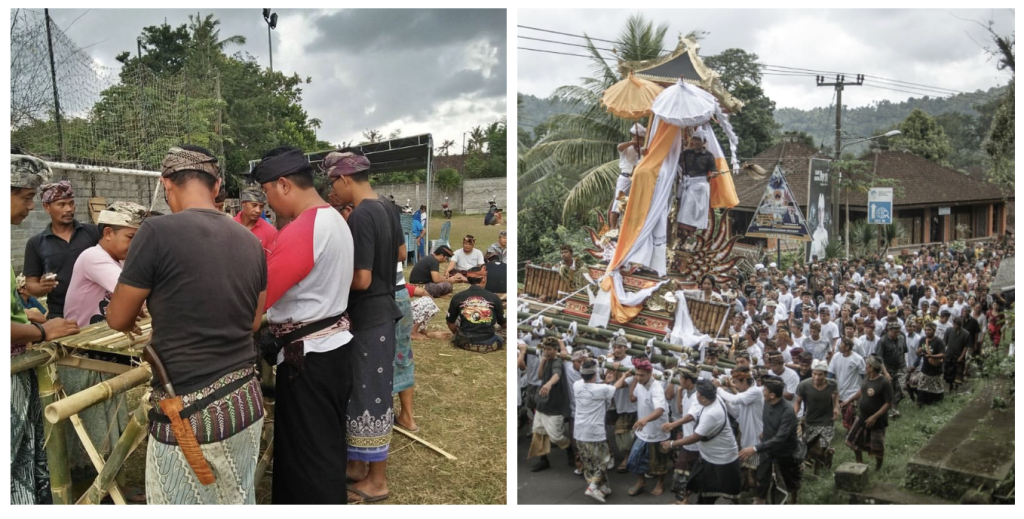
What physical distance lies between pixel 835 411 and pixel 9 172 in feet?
12.8

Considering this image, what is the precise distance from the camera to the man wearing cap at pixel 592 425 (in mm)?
3820

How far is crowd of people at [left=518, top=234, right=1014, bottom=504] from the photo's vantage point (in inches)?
145

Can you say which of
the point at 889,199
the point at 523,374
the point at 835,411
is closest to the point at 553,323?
the point at 523,374

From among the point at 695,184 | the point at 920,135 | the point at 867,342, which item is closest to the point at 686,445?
the point at 867,342

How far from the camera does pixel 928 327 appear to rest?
4070 mm

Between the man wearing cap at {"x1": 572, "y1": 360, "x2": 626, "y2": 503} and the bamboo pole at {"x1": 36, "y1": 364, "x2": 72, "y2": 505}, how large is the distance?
7.60ft

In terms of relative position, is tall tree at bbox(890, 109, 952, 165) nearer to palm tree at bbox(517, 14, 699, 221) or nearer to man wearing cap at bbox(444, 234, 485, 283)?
palm tree at bbox(517, 14, 699, 221)

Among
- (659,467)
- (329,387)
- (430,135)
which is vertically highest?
(430,135)

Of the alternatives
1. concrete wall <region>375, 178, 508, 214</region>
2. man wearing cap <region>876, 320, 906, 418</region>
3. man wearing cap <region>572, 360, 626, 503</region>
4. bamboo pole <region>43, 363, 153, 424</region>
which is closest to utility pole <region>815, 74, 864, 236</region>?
man wearing cap <region>876, 320, 906, 418</region>

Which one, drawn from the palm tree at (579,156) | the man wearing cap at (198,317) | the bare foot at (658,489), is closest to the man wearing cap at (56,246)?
the man wearing cap at (198,317)

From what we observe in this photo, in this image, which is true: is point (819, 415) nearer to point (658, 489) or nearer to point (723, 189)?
point (658, 489)

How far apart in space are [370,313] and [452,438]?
4.04 feet

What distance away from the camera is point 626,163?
13.2 feet

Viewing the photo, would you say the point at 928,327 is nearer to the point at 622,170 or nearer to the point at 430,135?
the point at 622,170
